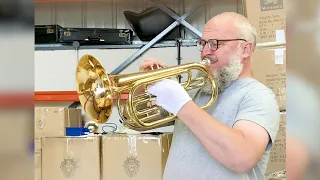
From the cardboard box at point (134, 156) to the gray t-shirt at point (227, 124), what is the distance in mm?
518

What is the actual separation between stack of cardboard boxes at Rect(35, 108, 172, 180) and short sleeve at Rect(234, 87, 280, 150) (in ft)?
2.38

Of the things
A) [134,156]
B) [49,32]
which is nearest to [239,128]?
[134,156]

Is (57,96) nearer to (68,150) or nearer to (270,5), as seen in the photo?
(68,150)

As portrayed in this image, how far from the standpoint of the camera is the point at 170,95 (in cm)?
146

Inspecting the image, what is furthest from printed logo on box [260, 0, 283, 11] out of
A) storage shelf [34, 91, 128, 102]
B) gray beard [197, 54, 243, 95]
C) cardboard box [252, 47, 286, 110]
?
storage shelf [34, 91, 128, 102]

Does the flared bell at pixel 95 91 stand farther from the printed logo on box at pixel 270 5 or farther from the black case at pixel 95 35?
the black case at pixel 95 35

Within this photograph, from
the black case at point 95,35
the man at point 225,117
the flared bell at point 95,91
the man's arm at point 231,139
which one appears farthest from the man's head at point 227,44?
the black case at point 95,35

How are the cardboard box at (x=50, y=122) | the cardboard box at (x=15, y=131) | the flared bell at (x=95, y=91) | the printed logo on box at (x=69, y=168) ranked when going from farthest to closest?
the cardboard box at (x=50, y=122)
the printed logo on box at (x=69, y=168)
the flared bell at (x=95, y=91)
the cardboard box at (x=15, y=131)

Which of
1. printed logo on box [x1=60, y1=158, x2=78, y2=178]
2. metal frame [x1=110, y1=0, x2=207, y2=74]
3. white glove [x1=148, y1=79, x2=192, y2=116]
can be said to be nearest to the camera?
white glove [x1=148, y1=79, x2=192, y2=116]

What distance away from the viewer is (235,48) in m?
1.61

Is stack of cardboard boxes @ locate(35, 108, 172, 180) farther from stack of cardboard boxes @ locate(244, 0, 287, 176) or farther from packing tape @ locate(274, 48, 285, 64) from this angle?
packing tape @ locate(274, 48, 285, 64)

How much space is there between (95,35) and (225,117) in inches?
78.6

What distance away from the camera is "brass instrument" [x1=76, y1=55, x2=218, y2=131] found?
152 cm

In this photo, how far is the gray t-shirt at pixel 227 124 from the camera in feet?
4.60
